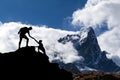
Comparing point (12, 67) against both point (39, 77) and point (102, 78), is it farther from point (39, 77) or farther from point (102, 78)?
point (102, 78)

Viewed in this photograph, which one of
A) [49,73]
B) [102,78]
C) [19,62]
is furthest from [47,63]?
[102,78]

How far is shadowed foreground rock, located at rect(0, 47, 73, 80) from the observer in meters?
37.3

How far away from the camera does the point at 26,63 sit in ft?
126

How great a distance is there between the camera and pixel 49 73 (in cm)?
4041

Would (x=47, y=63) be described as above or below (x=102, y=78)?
below

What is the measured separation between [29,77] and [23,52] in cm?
244

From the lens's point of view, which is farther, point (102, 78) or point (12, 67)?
point (102, 78)

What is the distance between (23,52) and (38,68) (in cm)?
224

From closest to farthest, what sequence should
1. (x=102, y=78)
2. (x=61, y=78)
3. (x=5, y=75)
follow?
(x=5, y=75) < (x=61, y=78) < (x=102, y=78)

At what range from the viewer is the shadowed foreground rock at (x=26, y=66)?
37344 mm

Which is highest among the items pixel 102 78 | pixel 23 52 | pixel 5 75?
pixel 102 78

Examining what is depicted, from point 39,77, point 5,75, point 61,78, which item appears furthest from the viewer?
point 61,78

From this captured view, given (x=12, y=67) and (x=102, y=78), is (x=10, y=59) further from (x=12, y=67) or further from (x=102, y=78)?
(x=102, y=78)

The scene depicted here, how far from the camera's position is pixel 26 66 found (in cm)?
3828
